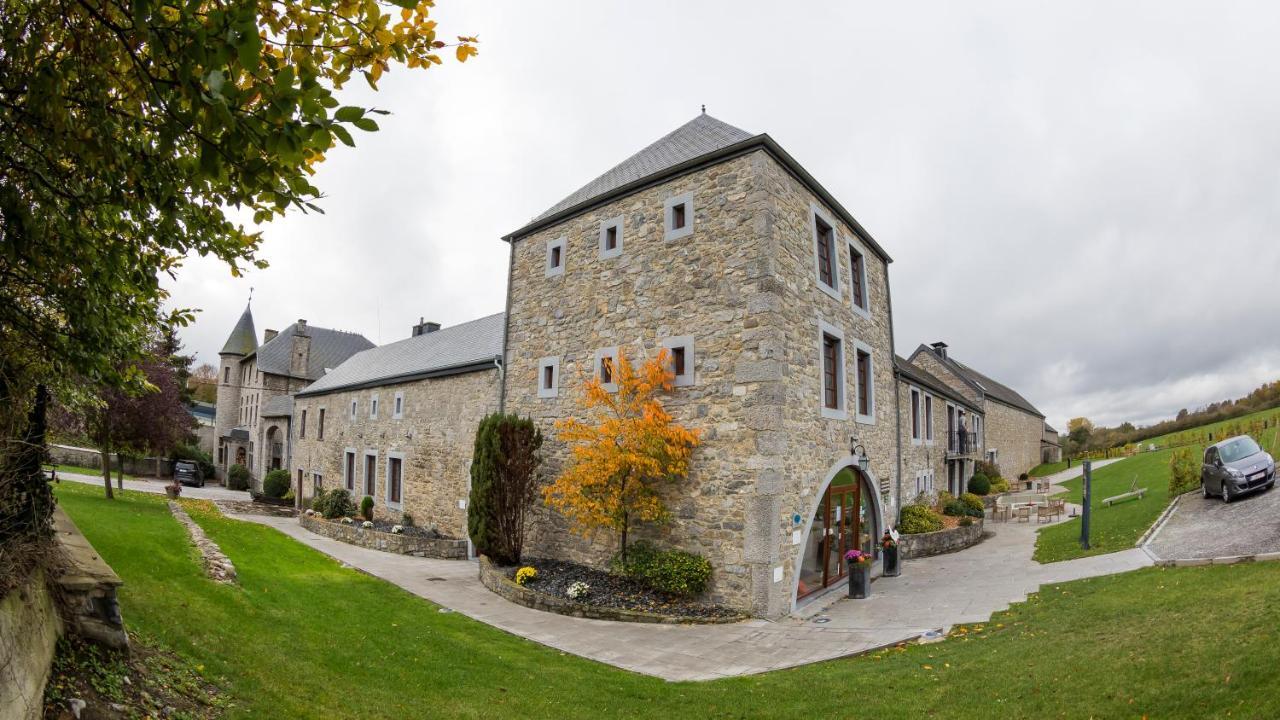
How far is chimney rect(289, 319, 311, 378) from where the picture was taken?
3866 centimetres

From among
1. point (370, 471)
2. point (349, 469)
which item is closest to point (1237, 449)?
point (370, 471)

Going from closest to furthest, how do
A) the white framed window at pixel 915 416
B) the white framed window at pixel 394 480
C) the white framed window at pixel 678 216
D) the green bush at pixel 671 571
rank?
the green bush at pixel 671 571 → the white framed window at pixel 678 216 → the white framed window at pixel 915 416 → the white framed window at pixel 394 480

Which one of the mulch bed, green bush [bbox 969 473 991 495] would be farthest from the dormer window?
green bush [bbox 969 473 991 495]

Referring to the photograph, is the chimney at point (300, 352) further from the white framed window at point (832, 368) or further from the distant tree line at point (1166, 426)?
the distant tree line at point (1166, 426)

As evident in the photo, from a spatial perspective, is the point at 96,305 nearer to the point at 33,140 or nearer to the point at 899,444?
the point at 33,140

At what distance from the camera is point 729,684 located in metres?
7.39

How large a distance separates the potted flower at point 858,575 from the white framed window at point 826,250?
5509 millimetres

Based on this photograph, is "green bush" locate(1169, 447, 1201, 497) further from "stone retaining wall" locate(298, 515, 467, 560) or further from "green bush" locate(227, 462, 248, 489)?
"green bush" locate(227, 462, 248, 489)

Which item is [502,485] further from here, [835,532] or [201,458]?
[201,458]

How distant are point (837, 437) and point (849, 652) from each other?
17.3ft

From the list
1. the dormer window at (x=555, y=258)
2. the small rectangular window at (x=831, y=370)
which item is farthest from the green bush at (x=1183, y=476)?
the dormer window at (x=555, y=258)

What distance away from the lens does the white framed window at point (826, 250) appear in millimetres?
13195

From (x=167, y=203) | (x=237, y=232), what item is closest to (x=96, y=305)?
(x=237, y=232)

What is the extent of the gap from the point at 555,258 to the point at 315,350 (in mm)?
32943
